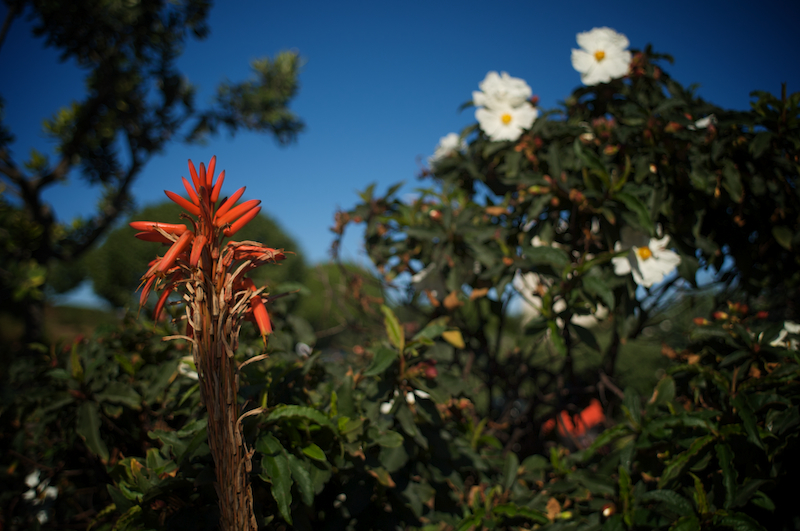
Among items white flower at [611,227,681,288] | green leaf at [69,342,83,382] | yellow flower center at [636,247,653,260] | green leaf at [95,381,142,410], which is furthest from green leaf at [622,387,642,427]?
green leaf at [69,342,83,382]

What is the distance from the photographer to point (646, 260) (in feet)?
5.51

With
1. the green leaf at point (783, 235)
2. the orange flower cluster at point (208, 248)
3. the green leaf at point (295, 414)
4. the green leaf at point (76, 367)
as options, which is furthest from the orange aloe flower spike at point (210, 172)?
the green leaf at point (783, 235)

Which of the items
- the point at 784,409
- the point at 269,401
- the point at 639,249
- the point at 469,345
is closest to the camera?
the point at 269,401

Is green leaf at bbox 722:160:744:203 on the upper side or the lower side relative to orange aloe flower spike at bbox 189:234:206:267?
upper

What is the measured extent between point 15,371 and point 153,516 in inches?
52.8

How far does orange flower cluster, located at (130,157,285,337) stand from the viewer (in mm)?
713

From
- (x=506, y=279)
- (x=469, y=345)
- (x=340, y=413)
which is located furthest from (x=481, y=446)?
(x=340, y=413)

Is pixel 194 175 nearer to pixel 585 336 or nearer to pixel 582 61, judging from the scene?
pixel 585 336

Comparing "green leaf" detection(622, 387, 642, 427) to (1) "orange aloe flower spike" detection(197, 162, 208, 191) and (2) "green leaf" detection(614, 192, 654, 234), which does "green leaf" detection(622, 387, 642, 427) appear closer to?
(2) "green leaf" detection(614, 192, 654, 234)

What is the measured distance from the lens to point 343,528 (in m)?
1.17

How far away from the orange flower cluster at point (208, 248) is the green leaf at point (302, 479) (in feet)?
1.39

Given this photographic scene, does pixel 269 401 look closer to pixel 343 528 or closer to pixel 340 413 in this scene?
pixel 340 413

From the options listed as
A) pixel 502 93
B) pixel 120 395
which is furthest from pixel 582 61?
pixel 120 395

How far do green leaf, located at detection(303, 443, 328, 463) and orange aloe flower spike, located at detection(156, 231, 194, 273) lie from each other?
60cm
